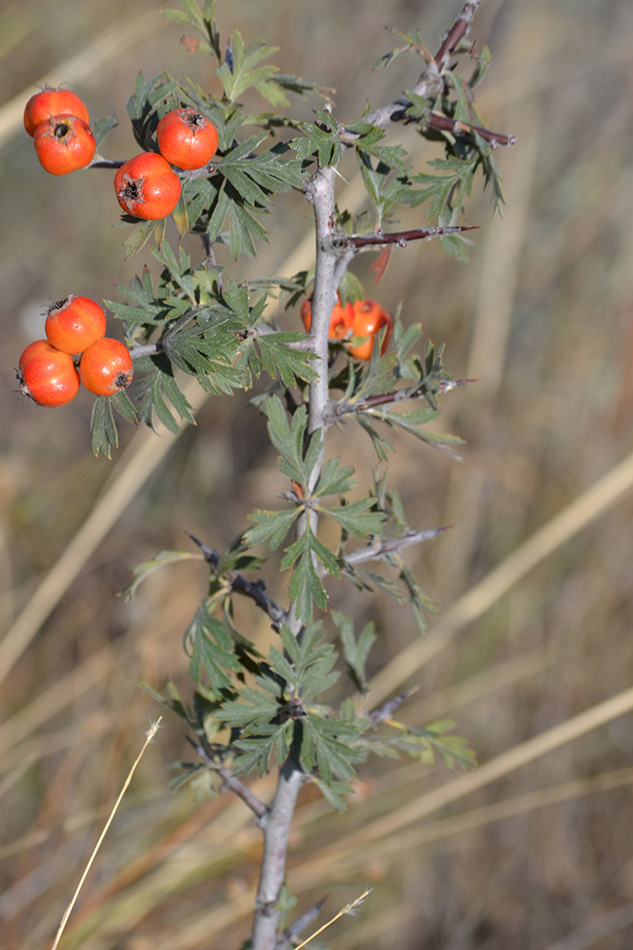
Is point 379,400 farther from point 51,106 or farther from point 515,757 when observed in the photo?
point 515,757

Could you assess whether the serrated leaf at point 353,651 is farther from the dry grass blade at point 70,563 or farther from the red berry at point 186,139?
the dry grass blade at point 70,563

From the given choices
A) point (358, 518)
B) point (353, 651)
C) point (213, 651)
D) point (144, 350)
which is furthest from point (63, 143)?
point (353, 651)

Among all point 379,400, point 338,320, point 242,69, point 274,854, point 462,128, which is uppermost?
point 242,69

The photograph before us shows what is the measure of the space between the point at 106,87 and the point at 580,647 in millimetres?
4353

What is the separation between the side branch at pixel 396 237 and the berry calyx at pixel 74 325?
35 centimetres

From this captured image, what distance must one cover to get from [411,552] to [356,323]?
2.35m

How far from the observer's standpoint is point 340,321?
4.01 feet

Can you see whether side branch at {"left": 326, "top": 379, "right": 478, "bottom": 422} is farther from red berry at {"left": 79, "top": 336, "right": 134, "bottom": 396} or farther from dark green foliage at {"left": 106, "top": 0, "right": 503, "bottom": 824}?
red berry at {"left": 79, "top": 336, "right": 134, "bottom": 396}

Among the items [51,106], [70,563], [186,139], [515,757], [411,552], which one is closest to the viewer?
[186,139]

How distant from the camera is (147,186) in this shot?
0.92 meters

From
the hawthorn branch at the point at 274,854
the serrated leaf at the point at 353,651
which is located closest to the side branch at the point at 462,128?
the serrated leaf at the point at 353,651

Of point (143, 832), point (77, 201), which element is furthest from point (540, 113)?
point (143, 832)

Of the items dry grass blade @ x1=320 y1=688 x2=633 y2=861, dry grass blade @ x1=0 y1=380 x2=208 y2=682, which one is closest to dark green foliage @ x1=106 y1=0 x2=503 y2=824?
dry grass blade @ x1=320 y1=688 x2=633 y2=861

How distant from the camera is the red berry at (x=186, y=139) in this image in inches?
35.9
